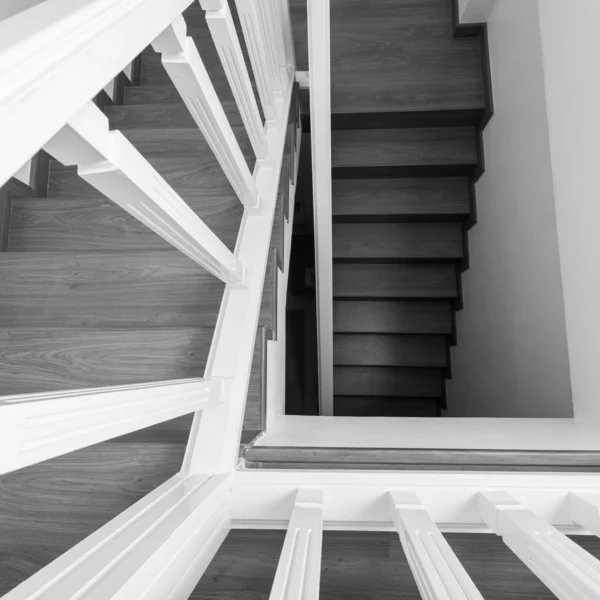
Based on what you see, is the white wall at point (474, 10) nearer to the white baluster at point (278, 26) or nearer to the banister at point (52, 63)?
the white baluster at point (278, 26)

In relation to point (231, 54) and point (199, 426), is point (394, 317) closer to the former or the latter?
point (199, 426)

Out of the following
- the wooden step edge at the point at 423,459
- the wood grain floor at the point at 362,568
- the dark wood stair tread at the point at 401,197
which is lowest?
the wood grain floor at the point at 362,568

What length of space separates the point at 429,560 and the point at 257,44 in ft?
3.96

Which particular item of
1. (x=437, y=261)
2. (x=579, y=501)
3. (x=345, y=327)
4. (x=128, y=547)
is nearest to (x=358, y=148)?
(x=437, y=261)

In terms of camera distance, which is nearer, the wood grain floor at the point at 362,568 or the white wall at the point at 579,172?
the wood grain floor at the point at 362,568

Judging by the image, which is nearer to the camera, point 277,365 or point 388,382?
point 277,365

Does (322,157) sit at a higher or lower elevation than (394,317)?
higher

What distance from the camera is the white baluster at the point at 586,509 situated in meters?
0.89

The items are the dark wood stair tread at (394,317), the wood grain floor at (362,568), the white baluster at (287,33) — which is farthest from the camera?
the dark wood stair tread at (394,317)

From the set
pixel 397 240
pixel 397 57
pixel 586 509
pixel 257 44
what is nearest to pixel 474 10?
pixel 397 57

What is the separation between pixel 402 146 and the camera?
300 centimetres

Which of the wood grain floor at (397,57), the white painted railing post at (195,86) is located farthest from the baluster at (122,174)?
the wood grain floor at (397,57)

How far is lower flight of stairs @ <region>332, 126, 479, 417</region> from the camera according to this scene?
2.99 m

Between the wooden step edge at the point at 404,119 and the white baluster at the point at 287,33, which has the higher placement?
the wooden step edge at the point at 404,119
